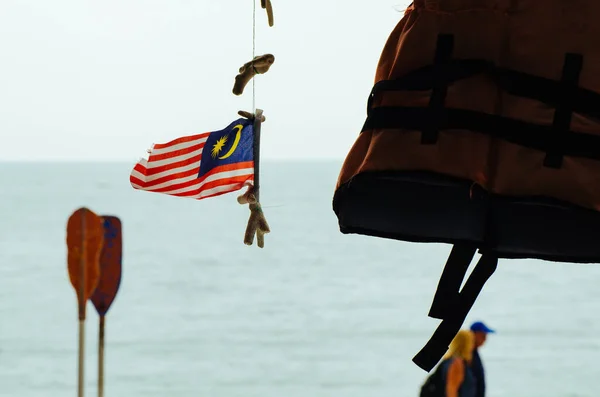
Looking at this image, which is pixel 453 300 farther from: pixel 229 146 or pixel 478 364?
pixel 478 364

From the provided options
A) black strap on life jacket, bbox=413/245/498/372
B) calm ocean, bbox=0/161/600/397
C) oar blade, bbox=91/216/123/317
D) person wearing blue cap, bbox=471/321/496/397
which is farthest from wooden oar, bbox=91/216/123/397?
calm ocean, bbox=0/161/600/397

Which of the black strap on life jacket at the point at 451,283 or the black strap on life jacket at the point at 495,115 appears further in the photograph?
the black strap on life jacket at the point at 451,283

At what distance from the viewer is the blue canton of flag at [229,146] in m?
1.93

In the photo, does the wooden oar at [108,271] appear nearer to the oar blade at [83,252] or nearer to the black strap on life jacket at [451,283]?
the oar blade at [83,252]

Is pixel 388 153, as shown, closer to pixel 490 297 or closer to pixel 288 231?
pixel 490 297

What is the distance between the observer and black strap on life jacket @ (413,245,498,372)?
1.41 meters

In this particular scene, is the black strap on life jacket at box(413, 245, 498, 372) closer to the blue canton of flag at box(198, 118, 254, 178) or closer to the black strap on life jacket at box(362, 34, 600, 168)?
the black strap on life jacket at box(362, 34, 600, 168)

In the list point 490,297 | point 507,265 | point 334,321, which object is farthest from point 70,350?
point 507,265

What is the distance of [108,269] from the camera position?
2111 mm

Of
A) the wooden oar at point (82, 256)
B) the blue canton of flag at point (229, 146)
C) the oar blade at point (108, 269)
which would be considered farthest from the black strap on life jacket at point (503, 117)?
the oar blade at point (108, 269)

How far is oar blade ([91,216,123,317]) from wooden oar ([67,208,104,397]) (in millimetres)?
143

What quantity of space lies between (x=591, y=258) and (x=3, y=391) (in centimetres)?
2092

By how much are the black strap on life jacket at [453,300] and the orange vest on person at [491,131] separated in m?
0.05

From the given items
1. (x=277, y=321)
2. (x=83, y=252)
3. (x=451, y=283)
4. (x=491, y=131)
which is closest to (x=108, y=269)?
(x=83, y=252)
